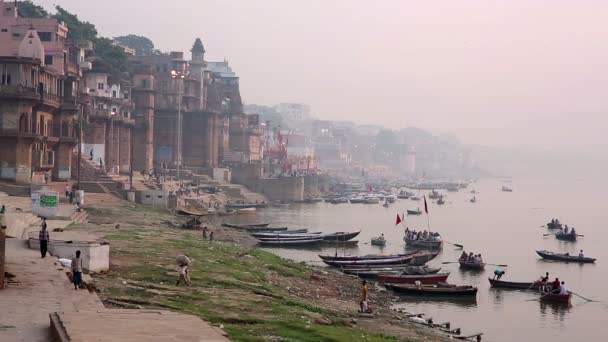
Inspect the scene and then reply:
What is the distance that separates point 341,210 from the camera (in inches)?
4742

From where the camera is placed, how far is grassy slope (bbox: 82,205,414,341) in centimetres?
2356

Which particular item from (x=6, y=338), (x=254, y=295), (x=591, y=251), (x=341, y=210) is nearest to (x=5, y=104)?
(x=254, y=295)

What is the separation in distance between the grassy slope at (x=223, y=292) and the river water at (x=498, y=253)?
351 inches

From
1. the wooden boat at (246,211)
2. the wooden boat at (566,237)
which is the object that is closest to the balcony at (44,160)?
the wooden boat at (246,211)

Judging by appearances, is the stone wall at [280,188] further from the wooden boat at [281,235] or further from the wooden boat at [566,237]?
the wooden boat at [281,235]

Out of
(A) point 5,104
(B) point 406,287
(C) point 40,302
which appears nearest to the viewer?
(C) point 40,302

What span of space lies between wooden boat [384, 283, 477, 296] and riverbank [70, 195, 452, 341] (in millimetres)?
912

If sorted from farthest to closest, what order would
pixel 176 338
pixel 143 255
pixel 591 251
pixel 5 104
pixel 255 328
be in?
pixel 591 251 → pixel 5 104 → pixel 143 255 → pixel 255 328 → pixel 176 338

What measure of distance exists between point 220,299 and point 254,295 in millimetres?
2987

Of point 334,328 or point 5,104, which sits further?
point 5,104

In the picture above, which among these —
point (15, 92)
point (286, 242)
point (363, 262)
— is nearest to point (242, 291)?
point (363, 262)

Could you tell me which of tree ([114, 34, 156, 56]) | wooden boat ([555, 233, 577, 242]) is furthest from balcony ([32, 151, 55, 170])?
tree ([114, 34, 156, 56])

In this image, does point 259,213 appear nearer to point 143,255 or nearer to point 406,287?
A: point 406,287

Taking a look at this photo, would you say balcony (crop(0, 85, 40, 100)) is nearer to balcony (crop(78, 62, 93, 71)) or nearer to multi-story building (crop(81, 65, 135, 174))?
multi-story building (crop(81, 65, 135, 174))
